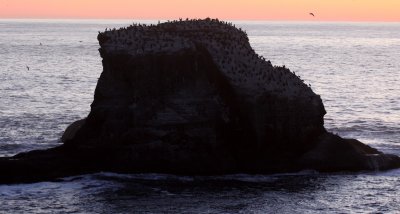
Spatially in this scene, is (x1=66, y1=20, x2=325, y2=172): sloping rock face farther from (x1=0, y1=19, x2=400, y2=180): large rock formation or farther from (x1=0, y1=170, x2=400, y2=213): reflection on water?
(x1=0, y1=170, x2=400, y2=213): reflection on water

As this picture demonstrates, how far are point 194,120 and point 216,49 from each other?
18.1 feet

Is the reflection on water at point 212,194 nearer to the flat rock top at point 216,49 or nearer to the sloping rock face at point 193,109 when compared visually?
the sloping rock face at point 193,109

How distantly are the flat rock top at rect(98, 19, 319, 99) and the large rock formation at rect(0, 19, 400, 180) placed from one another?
7cm

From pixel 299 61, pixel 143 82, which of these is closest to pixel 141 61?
pixel 143 82

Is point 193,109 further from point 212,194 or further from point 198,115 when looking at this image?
point 212,194

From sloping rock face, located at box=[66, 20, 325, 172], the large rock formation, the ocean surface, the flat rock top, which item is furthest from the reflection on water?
the flat rock top

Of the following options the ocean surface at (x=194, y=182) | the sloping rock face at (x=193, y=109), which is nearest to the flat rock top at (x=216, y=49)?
the sloping rock face at (x=193, y=109)

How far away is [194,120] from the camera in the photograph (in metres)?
52.7

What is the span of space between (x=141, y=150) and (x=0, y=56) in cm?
12650

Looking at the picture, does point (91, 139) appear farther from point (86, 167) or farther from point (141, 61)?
point (141, 61)

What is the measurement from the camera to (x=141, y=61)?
53.9 metres

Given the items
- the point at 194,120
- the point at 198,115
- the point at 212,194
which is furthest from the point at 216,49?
the point at 212,194

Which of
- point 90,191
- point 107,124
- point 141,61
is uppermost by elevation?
point 141,61

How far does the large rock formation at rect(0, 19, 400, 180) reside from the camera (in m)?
52.5
